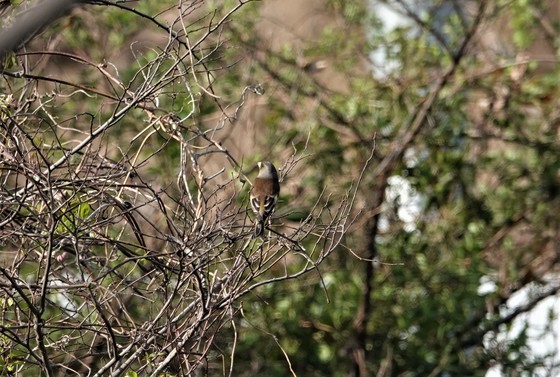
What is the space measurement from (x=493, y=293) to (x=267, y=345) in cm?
191

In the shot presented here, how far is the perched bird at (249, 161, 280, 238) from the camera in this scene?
441cm

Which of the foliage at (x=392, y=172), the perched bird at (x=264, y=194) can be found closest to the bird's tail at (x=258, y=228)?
the perched bird at (x=264, y=194)

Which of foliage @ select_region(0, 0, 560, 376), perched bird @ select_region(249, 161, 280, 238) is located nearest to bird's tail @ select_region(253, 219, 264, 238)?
perched bird @ select_region(249, 161, 280, 238)

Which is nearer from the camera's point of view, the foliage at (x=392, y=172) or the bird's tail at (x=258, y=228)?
the bird's tail at (x=258, y=228)

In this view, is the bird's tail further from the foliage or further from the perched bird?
the foliage

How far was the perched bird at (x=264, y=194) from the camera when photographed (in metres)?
4.41

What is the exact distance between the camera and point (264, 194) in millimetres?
5086

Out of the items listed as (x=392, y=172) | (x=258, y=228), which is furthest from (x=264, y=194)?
(x=392, y=172)

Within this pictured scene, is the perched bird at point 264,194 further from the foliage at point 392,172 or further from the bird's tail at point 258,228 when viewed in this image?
the foliage at point 392,172

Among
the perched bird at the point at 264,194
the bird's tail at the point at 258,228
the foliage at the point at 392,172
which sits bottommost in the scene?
the bird's tail at the point at 258,228

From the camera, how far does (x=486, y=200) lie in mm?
8977

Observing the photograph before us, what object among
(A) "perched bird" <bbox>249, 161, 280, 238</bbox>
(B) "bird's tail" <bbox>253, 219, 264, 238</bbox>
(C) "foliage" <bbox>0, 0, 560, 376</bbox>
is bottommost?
(B) "bird's tail" <bbox>253, 219, 264, 238</bbox>

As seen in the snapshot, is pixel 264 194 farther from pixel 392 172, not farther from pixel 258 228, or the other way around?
pixel 392 172

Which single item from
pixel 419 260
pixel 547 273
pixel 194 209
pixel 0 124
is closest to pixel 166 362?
pixel 194 209
